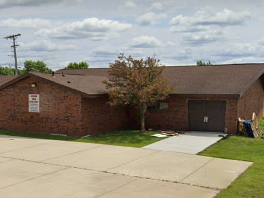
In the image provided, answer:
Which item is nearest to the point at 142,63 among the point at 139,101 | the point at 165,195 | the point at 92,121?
the point at 139,101

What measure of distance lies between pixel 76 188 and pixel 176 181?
264 cm

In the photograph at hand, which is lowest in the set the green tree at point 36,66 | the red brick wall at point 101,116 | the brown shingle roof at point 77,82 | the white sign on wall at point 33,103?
the red brick wall at point 101,116

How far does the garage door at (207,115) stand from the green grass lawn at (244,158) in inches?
72.0

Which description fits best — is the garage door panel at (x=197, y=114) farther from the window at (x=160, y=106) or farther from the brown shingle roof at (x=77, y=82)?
the brown shingle roof at (x=77, y=82)

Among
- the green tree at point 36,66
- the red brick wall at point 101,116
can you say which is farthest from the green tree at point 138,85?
the green tree at point 36,66

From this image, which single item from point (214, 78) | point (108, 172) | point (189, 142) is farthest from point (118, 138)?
point (214, 78)

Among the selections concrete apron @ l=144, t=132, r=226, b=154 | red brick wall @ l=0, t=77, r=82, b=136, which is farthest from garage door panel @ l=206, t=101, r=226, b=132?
red brick wall @ l=0, t=77, r=82, b=136

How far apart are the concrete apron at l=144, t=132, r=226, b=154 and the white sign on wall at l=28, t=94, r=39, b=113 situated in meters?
6.98

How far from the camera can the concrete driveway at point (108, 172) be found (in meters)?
8.50

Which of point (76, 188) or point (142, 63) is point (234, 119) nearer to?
point (142, 63)

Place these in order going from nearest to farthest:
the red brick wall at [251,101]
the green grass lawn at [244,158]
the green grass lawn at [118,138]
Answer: the green grass lawn at [244,158], the green grass lawn at [118,138], the red brick wall at [251,101]

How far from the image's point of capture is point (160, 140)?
15.9 meters

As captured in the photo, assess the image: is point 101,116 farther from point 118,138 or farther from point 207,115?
point 207,115

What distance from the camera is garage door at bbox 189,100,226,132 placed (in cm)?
1831
